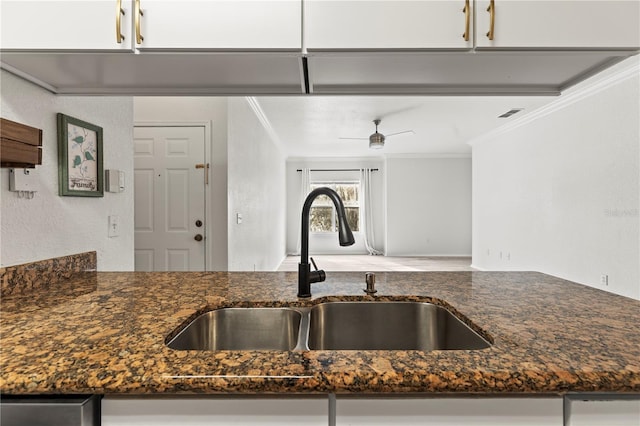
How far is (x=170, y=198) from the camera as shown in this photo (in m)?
3.39

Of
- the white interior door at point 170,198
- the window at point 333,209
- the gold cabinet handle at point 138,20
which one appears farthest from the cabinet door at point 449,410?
the window at point 333,209

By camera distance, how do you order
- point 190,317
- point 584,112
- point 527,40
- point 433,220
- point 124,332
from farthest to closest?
point 433,220
point 584,112
point 527,40
point 190,317
point 124,332

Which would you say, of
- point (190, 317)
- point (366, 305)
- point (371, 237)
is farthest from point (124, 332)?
point (371, 237)

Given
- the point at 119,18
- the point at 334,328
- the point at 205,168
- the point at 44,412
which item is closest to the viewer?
the point at 44,412

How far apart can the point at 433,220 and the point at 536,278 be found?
25.0 ft

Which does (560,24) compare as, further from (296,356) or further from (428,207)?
(428,207)

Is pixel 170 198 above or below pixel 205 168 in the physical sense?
below

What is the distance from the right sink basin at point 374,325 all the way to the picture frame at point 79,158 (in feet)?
4.00

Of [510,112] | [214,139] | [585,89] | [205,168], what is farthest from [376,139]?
[205,168]

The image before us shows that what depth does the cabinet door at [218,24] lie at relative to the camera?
104 cm

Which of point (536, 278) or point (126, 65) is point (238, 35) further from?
point (536, 278)

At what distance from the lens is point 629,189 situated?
3.40 m

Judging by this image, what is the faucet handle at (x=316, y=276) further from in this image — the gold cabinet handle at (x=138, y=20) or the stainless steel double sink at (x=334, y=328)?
the gold cabinet handle at (x=138, y=20)

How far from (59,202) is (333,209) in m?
7.73
